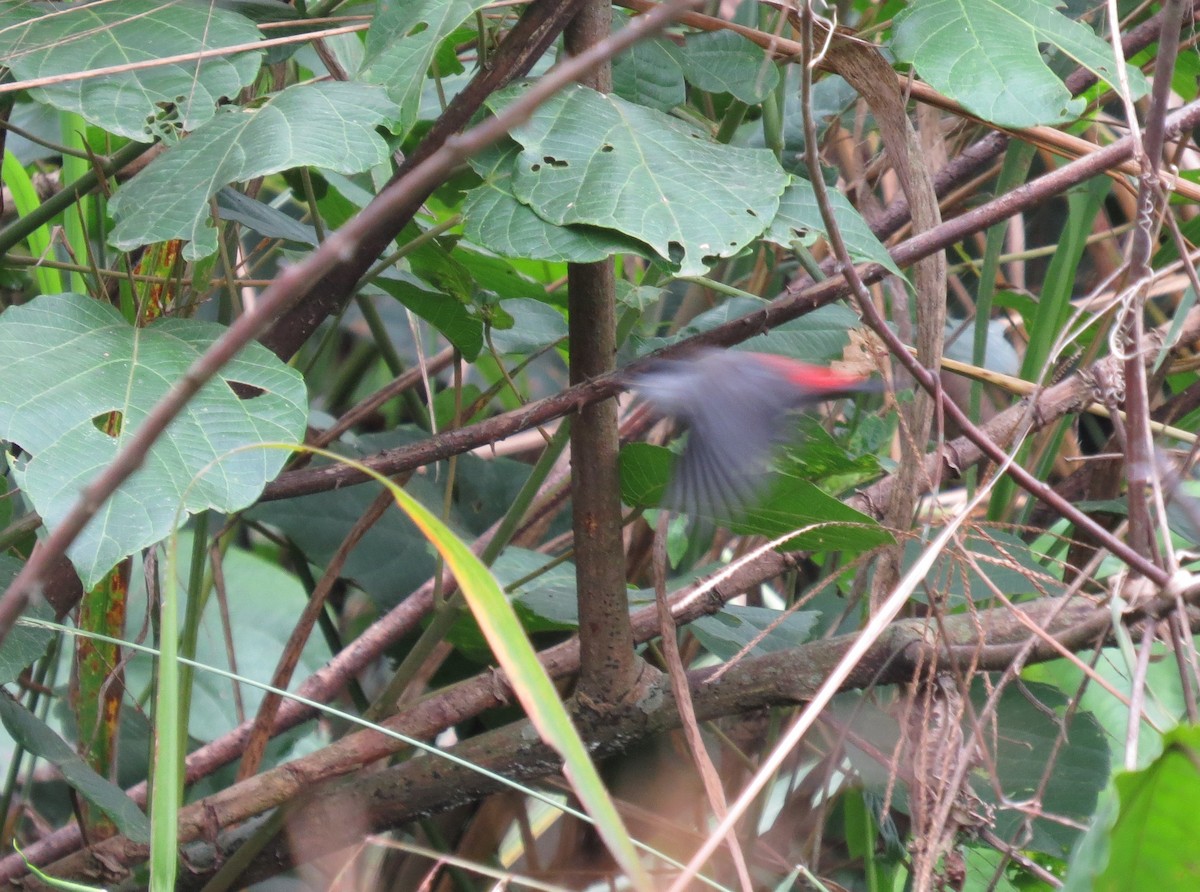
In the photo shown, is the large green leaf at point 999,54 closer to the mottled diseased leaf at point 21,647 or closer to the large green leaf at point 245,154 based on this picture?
the large green leaf at point 245,154

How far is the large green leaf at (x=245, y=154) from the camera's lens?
0.80m

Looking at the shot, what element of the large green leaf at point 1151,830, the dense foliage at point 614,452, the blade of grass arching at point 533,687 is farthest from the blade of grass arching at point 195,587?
the large green leaf at point 1151,830

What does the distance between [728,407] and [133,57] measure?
64 centimetres

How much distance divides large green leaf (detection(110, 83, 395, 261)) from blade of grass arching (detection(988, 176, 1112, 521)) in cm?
72

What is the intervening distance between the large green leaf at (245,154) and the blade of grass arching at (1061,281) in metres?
0.72

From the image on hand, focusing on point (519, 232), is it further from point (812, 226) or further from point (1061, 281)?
point (1061, 281)

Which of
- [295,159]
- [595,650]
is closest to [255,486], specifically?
[295,159]

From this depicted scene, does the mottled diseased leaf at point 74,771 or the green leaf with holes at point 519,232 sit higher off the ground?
the green leaf with holes at point 519,232

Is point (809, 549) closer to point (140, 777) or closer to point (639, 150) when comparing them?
point (639, 150)

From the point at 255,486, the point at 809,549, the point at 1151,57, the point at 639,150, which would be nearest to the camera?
the point at 255,486

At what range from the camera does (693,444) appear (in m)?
1.05

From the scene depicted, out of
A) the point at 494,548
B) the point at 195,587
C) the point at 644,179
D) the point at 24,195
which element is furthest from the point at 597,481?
the point at 24,195

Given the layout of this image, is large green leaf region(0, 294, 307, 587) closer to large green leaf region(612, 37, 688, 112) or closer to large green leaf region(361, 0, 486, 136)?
large green leaf region(361, 0, 486, 136)

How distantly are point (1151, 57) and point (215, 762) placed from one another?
1482 mm
